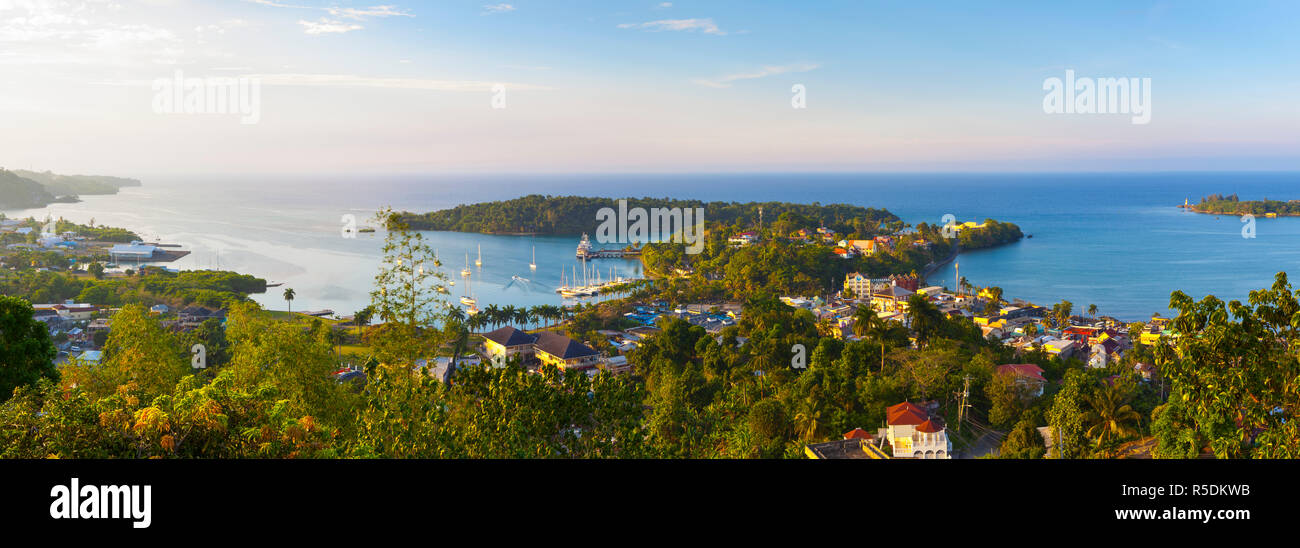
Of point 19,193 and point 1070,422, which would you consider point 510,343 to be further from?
point 19,193

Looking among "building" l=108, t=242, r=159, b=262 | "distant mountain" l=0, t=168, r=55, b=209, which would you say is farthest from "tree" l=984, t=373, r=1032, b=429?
"distant mountain" l=0, t=168, r=55, b=209

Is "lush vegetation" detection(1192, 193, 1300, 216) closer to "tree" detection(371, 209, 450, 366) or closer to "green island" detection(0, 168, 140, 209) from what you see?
"tree" detection(371, 209, 450, 366)

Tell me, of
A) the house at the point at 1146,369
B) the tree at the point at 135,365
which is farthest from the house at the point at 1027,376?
the tree at the point at 135,365

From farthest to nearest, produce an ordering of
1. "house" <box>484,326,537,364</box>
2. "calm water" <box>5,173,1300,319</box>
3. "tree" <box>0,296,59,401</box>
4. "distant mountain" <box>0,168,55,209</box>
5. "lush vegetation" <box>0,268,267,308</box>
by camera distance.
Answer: "distant mountain" <box>0,168,55,209</box>, "calm water" <box>5,173,1300,319</box>, "lush vegetation" <box>0,268,267,308</box>, "house" <box>484,326,537,364</box>, "tree" <box>0,296,59,401</box>

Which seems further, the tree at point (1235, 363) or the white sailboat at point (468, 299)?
the white sailboat at point (468, 299)

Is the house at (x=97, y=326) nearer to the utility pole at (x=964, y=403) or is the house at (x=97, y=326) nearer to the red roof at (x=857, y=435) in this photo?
the red roof at (x=857, y=435)
